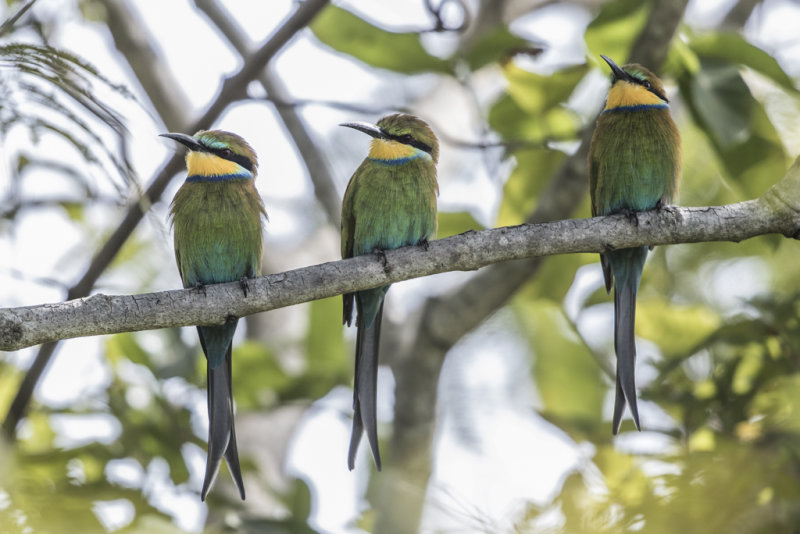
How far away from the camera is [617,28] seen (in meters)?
3.51

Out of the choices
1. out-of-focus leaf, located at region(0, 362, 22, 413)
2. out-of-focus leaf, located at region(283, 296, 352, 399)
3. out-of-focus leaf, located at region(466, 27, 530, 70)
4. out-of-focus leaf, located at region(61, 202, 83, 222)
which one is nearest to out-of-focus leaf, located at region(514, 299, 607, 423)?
out-of-focus leaf, located at region(283, 296, 352, 399)

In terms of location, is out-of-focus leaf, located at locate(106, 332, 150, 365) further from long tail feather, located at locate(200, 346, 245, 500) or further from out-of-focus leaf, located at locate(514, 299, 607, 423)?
out-of-focus leaf, located at locate(514, 299, 607, 423)

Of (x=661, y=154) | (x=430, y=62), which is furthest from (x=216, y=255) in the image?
(x=661, y=154)

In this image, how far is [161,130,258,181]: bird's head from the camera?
320 centimetres

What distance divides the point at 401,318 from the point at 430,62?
1.35 metres

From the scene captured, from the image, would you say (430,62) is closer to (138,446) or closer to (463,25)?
(463,25)

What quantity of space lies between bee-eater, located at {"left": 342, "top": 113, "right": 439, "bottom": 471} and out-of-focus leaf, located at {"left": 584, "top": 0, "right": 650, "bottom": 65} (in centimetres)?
78

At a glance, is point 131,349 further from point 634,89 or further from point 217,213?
point 634,89

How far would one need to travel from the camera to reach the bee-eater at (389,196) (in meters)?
3.22

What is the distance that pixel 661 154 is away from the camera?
3.12 meters

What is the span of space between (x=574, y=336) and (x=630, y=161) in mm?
1160

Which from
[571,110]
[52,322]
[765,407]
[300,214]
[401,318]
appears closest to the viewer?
[52,322]

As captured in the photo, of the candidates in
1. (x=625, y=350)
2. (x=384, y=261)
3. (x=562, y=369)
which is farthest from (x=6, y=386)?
(x=625, y=350)

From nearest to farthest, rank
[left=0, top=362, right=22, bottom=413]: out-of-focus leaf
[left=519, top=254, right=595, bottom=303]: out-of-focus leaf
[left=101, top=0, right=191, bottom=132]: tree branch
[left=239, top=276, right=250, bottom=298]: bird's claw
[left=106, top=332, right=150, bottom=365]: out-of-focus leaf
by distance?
[left=239, top=276, right=250, bottom=298]: bird's claw
[left=106, top=332, right=150, bottom=365]: out-of-focus leaf
[left=519, top=254, right=595, bottom=303]: out-of-focus leaf
[left=0, top=362, right=22, bottom=413]: out-of-focus leaf
[left=101, top=0, right=191, bottom=132]: tree branch
